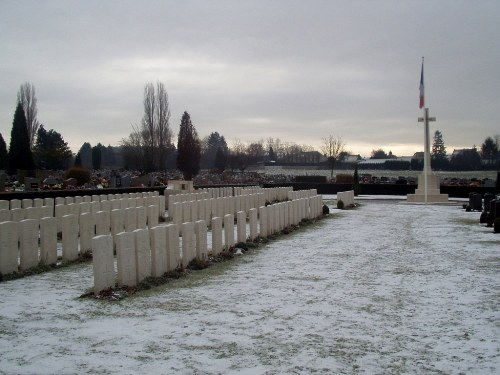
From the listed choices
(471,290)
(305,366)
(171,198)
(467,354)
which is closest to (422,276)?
(471,290)

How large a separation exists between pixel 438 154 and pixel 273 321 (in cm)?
10873

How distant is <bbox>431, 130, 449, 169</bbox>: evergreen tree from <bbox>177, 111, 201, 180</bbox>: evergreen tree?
4757 centimetres

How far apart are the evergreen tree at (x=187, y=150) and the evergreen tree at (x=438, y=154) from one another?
156ft

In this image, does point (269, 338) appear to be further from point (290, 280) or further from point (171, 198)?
point (171, 198)

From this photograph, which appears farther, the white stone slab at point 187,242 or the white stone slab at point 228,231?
the white stone slab at point 228,231

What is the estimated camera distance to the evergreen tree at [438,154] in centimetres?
9107

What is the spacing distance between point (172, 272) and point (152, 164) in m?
47.9

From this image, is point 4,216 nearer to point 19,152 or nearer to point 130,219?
point 130,219

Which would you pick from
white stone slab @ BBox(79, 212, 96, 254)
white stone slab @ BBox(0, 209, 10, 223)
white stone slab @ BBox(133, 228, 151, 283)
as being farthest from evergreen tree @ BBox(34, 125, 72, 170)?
white stone slab @ BBox(133, 228, 151, 283)

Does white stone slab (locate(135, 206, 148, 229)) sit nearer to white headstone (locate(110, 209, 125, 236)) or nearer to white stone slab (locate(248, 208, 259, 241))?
white headstone (locate(110, 209, 125, 236))

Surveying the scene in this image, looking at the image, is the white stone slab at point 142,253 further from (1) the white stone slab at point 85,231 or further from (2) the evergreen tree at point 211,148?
(2) the evergreen tree at point 211,148

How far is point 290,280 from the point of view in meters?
9.25

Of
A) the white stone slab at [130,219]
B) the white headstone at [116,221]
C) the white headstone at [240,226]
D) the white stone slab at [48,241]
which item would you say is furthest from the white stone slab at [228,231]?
the white stone slab at [48,241]

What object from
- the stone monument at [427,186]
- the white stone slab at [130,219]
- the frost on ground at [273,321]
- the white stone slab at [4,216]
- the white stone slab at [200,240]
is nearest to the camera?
the frost on ground at [273,321]
